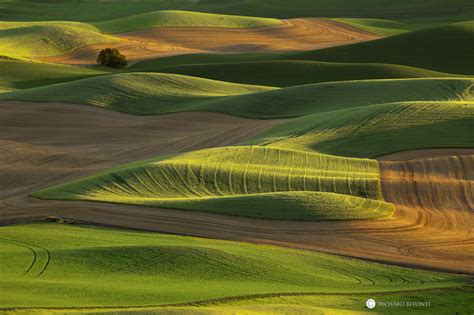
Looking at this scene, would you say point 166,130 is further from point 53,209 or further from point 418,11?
point 418,11

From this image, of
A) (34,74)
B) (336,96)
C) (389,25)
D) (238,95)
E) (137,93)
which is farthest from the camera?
(389,25)

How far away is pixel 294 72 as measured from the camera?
59.1 metres

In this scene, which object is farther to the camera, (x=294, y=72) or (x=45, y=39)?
(x=45, y=39)

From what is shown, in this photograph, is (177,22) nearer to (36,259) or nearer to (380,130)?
(380,130)

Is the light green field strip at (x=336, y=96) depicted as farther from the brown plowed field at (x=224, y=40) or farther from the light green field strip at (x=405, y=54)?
the brown plowed field at (x=224, y=40)

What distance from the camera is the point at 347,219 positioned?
25.9m

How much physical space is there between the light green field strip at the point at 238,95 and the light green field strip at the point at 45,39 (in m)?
23.0

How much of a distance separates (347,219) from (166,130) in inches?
659

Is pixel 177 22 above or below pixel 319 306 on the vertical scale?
above

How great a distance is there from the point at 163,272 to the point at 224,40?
204ft

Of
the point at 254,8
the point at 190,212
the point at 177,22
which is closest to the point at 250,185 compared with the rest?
the point at 190,212

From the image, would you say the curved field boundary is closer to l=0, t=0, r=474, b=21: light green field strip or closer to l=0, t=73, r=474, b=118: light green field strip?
l=0, t=73, r=474, b=118: light green field strip

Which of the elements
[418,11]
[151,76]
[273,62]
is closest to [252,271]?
[151,76]

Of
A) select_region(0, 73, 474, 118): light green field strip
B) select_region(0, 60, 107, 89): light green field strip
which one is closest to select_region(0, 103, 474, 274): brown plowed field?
select_region(0, 73, 474, 118): light green field strip
